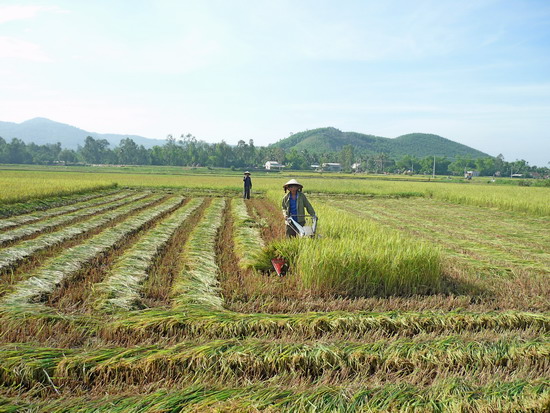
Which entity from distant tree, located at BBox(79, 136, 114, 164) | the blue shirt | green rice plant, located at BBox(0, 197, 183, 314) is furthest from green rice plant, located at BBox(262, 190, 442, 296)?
distant tree, located at BBox(79, 136, 114, 164)

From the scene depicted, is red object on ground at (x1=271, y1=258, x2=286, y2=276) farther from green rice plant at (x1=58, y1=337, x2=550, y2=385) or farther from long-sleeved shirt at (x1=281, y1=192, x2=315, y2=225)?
green rice plant at (x1=58, y1=337, x2=550, y2=385)

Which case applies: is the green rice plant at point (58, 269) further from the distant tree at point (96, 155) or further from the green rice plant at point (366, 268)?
the distant tree at point (96, 155)

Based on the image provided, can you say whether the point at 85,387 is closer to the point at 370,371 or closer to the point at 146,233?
the point at 370,371

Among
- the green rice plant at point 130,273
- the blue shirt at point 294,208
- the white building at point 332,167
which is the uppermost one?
the white building at point 332,167

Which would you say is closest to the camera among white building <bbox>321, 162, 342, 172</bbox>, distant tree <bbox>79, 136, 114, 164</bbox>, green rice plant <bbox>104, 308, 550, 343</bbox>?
green rice plant <bbox>104, 308, 550, 343</bbox>

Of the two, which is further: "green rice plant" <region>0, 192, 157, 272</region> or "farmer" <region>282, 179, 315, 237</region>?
"farmer" <region>282, 179, 315, 237</region>

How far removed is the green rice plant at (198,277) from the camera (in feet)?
14.6

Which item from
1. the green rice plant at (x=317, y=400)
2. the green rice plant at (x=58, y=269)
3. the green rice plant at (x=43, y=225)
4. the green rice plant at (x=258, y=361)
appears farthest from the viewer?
the green rice plant at (x=43, y=225)

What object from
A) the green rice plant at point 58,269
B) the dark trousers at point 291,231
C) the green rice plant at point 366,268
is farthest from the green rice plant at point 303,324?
the dark trousers at point 291,231

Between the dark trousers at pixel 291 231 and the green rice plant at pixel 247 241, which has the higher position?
the dark trousers at pixel 291 231

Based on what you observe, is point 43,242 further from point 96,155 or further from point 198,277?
point 96,155

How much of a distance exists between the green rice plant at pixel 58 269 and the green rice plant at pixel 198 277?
150cm

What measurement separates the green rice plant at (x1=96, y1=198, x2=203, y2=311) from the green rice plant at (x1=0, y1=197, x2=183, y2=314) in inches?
22.0

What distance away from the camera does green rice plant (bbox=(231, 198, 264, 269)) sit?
20.8 ft
